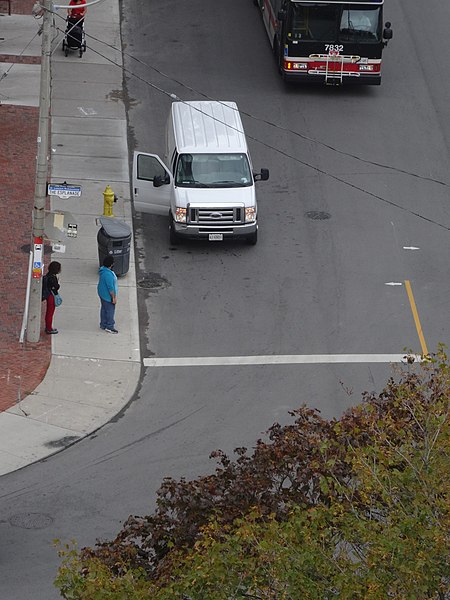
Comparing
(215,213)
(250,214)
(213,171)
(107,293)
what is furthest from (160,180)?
(107,293)

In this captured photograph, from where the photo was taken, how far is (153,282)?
24500mm

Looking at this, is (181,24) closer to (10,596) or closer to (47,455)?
(47,455)

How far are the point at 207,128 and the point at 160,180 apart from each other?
201cm

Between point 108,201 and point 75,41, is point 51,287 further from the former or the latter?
point 75,41

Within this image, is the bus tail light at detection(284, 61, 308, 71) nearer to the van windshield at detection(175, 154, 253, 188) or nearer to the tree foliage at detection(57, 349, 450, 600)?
the van windshield at detection(175, 154, 253, 188)

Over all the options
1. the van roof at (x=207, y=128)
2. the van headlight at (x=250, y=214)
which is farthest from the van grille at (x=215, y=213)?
the van roof at (x=207, y=128)

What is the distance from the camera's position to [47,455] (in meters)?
18.3

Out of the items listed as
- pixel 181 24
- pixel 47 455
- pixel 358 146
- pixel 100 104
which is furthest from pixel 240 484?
pixel 181 24

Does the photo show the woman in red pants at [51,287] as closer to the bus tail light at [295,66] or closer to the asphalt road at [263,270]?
the asphalt road at [263,270]

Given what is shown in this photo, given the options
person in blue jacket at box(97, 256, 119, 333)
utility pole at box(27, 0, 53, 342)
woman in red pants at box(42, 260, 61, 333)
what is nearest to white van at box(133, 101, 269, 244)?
person in blue jacket at box(97, 256, 119, 333)

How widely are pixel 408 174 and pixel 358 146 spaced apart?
5.95 ft

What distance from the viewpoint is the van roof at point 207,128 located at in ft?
86.1

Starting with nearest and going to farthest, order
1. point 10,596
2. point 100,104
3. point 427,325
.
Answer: point 10,596 < point 427,325 < point 100,104

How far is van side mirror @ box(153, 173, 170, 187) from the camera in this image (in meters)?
25.6
